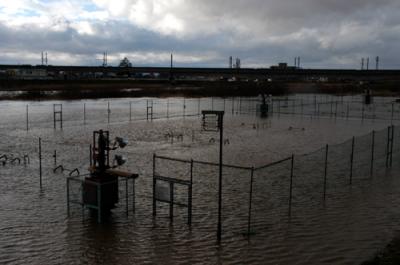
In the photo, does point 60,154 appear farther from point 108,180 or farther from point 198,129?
point 198,129

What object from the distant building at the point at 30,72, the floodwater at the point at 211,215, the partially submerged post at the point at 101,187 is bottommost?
the floodwater at the point at 211,215

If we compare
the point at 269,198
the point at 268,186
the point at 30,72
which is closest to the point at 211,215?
the point at 269,198

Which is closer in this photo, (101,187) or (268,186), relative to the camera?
(101,187)

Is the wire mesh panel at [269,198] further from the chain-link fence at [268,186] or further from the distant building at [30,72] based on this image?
the distant building at [30,72]

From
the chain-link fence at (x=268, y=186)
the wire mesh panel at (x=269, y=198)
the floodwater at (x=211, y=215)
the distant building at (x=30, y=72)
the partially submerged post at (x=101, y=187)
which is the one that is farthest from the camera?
the distant building at (x=30, y=72)

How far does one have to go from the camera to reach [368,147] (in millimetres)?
29922

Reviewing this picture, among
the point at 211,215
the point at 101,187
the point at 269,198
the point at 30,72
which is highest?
the point at 30,72

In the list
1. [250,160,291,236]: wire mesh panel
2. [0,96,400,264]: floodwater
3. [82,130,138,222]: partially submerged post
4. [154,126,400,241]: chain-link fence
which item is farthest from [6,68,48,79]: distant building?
[82,130,138,222]: partially submerged post

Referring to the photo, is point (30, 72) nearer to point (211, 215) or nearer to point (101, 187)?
point (101, 187)

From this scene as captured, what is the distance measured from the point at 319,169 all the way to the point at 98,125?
81.0 feet

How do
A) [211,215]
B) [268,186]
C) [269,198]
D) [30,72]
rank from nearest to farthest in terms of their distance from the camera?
[211,215]
[269,198]
[268,186]
[30,72]

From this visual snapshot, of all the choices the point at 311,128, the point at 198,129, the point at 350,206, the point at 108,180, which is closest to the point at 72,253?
the point at 108,180

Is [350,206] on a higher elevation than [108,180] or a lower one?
lower

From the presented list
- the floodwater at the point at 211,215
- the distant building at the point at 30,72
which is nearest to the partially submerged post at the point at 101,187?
the floodwater at the point at 211,215
